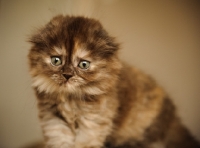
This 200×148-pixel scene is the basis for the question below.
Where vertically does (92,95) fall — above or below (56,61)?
below

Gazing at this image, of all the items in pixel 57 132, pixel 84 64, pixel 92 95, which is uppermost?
pixel 84 64

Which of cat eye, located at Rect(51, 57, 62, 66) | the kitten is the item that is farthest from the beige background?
cat eye, located at Rect(51, 57, 62, 66)

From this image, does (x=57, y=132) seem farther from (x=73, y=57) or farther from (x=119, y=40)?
(x=119, y=40)

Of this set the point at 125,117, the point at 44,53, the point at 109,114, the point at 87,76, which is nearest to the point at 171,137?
the point at 125,117

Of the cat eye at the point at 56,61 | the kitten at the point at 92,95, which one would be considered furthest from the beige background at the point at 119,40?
the cat eye at the point at 56,61

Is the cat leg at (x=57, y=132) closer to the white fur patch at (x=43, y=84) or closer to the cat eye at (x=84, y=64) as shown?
the white fur patch at (x=43, y=84)

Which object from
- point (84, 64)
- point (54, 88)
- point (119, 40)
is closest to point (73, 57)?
point (84, 64)

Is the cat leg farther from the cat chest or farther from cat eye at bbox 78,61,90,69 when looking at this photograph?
cat eye at bbox 78,61,90,69
